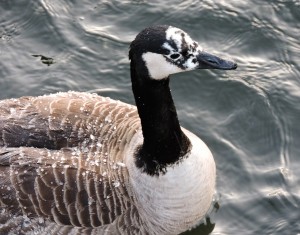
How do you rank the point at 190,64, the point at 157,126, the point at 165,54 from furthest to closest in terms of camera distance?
1. the point at 157,126
2. the point at 190,64
3. the point at 165,54

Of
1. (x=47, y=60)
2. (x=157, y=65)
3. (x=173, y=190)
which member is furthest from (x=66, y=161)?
(x=47, y=60)

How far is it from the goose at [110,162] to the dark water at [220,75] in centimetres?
85

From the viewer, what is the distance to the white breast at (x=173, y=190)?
21.4 feet

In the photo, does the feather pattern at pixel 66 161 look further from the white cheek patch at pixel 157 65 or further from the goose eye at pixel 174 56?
the goose eye at pixel 174 56

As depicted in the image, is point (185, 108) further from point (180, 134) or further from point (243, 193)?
point (180, 134)

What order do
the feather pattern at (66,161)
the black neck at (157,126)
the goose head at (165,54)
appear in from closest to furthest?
the goose head at (165,54) → the black neck at (157,126) → the feather pattern at (66,161)

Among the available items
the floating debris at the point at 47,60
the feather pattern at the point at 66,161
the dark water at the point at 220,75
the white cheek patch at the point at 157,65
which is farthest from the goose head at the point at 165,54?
the floating debris at the point at 47,60

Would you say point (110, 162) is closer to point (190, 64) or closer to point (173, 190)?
point (173, 190)

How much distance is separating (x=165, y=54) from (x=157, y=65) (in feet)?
0.37

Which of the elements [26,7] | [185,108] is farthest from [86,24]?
[185,108]

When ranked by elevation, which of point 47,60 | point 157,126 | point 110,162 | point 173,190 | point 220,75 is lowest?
point 47,60

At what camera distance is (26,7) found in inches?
370

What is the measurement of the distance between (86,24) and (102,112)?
2.62 metres

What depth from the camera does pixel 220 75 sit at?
335 inches
